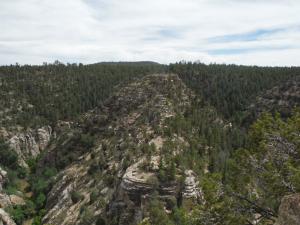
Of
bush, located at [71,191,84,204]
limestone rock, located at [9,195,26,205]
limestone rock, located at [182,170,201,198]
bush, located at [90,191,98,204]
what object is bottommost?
limestone rock, located at [9,195,26,205]

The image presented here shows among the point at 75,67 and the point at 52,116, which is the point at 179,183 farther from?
the point at 75,67

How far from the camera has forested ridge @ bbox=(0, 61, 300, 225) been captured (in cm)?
1773

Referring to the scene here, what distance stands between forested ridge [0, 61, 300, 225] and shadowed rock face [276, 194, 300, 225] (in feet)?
8.59

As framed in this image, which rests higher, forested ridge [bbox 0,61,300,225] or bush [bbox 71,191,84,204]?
forested ridge [bbox 0,61,300,225]

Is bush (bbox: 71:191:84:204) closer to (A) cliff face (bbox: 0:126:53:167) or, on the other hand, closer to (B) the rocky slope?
(A) cliff face (bbox: 0:126:53:167)

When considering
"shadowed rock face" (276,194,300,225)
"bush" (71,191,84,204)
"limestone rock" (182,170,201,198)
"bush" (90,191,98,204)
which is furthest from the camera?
"bush" (71,191,84,204)

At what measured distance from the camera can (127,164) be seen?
64688mm

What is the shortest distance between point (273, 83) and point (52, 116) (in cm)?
7126

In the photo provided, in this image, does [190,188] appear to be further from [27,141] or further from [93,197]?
[27,141]

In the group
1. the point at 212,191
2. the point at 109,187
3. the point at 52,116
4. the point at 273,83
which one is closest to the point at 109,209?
the point at 109,187

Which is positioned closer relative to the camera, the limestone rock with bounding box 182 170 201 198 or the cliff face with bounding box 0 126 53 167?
the limestone rock with bounding box 182 170 201 198

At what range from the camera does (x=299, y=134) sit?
56.2 ft

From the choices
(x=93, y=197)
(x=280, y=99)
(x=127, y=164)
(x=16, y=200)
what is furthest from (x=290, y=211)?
(x=280, y=99)

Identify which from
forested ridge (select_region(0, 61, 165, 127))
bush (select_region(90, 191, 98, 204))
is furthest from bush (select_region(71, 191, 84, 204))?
forested ridge (select_region(0, 61, 165, 127))
